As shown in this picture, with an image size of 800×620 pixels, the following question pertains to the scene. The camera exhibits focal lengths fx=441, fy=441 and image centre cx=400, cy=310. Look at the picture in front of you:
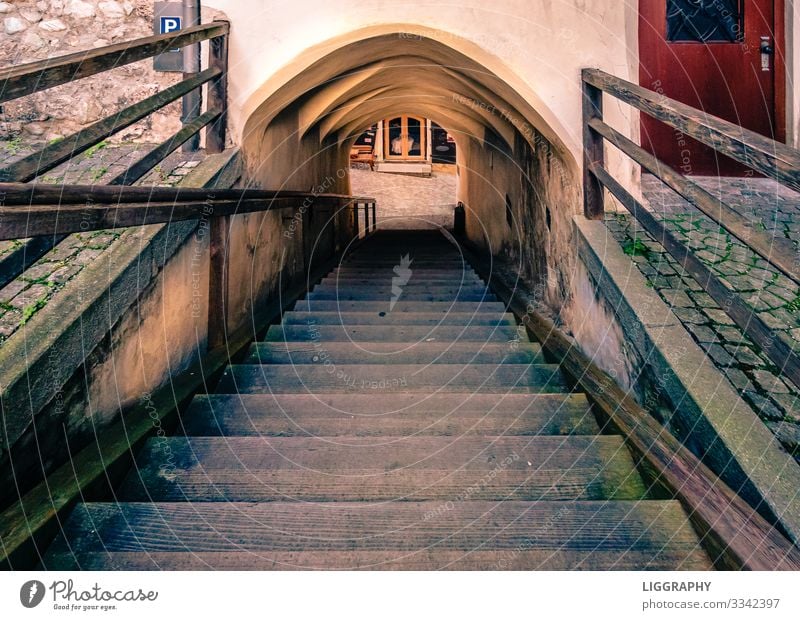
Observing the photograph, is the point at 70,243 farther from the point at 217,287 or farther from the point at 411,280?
the point at 411,280

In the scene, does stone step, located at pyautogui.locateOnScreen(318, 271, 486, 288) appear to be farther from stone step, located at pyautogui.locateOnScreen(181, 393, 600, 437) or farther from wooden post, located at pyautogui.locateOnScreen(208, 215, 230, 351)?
stone step, located at pyautogui.locateOnScreen(181, 393, 600, 437)

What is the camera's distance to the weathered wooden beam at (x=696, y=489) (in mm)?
1136

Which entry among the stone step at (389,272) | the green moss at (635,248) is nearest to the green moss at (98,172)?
the green moss at (635,248)

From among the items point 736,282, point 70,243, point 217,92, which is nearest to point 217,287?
point 70,243

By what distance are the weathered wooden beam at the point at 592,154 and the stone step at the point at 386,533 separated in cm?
195

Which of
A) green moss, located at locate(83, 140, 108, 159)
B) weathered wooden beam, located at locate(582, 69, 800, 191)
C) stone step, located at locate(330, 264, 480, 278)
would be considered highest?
green moss, located at locate(83, 140, 108, 159)

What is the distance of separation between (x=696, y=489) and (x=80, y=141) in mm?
2583

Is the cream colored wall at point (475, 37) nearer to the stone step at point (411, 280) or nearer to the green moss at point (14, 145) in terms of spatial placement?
the green moss at point (14, 145)

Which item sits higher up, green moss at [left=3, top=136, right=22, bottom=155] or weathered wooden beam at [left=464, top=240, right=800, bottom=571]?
green moss at [left=3, top=136, right=22, bottom=155]

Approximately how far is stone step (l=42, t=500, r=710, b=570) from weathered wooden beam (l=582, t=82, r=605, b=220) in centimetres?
195

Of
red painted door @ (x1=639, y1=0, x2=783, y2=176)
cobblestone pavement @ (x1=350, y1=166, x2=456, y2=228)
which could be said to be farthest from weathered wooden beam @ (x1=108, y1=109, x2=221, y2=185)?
cobblestone pavement @ (x1=350, y1=166, x2=456, y2=228)

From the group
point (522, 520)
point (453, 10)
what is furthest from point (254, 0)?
point (522, 520)

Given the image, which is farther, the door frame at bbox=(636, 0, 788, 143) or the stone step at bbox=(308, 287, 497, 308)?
the stone step at bbox=(308, 287, 497, 308)

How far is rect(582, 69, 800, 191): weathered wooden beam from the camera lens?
1210mm
